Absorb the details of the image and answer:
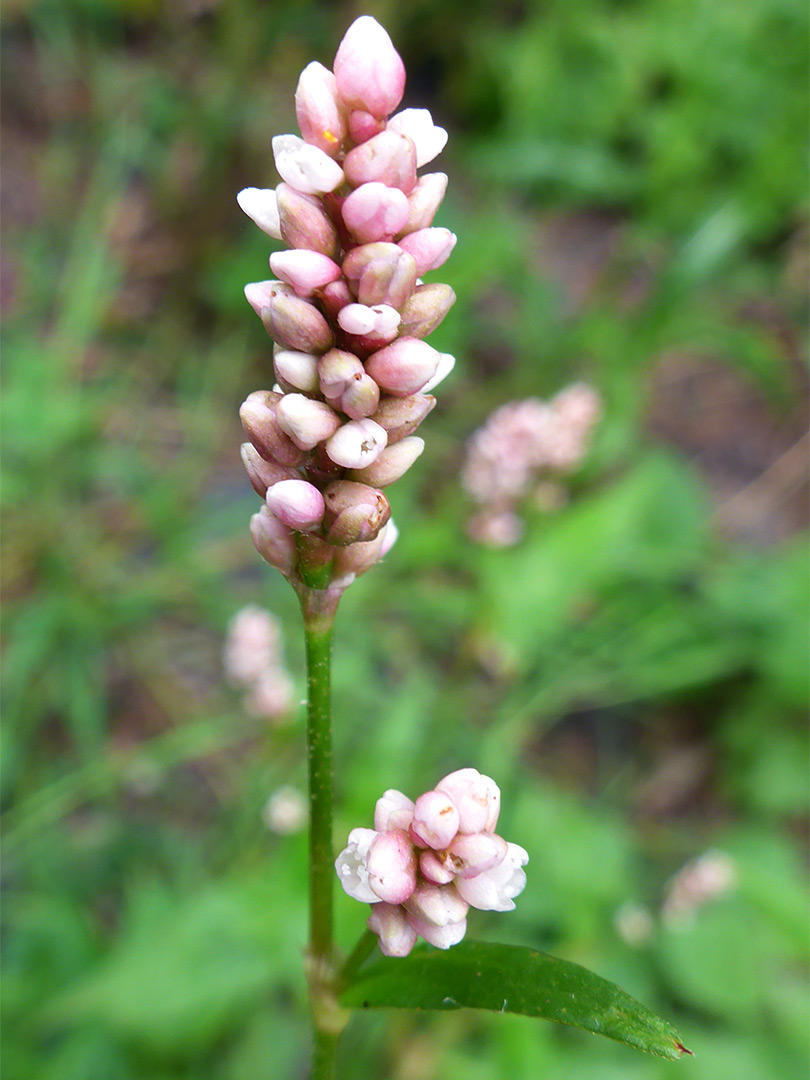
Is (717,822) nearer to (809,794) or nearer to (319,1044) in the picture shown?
(809,794)

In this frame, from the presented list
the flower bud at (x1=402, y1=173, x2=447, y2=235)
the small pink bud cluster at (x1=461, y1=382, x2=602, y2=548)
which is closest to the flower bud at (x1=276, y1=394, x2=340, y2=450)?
the flower bud at (x1=402, y1=173, x2=447, y2=235)

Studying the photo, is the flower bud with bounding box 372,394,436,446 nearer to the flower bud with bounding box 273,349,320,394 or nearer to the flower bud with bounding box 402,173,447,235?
the flower bud with bounding box 273,349,320,394

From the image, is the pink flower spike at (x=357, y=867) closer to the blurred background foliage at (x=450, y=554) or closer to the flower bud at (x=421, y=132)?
the flower bud at (x=421, y=132)

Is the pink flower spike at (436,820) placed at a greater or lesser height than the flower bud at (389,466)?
lesser

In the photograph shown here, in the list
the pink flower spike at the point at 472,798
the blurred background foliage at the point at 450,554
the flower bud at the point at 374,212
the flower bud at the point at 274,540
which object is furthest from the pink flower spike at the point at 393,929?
the blurred background foliage at the point at 450,554

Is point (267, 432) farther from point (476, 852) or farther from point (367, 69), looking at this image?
point (476, 852)

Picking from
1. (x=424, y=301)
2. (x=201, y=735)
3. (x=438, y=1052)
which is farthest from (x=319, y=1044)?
(x=201, y=735)
